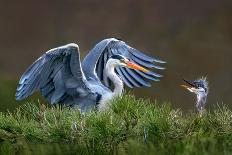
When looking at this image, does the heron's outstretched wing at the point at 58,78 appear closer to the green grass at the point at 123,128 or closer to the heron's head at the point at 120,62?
the heron's head at the point at 120,62

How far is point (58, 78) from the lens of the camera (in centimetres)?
618

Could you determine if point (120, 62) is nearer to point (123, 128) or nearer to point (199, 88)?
point (199, 88)

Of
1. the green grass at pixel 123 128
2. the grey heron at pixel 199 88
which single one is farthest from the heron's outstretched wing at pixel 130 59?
the green grass at pixel 123 128

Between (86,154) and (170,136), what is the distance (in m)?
0.33

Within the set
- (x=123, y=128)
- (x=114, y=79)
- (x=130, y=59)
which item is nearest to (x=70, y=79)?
(x=114, y=79)

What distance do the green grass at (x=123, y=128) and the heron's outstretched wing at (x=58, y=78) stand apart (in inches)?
90.3

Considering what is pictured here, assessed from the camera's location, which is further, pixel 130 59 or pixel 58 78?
pixel 130 59

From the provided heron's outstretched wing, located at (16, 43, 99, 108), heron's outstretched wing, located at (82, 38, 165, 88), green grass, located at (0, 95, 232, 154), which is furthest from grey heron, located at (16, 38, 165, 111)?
green grass, located at (0, 95, 232, 154)

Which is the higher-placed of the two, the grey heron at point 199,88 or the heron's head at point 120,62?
the heron's head at point 120,62

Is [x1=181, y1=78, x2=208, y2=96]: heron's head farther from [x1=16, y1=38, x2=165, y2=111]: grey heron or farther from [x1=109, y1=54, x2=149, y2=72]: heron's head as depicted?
[x1=109, y1=54, x2=149, y2=72]: heron's head

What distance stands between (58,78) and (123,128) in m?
2.83

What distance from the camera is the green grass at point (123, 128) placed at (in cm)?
326

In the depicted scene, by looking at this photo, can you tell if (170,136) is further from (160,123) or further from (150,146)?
(150,146)

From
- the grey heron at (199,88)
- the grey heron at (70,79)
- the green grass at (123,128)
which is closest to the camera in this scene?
the green grass at (123,128)
